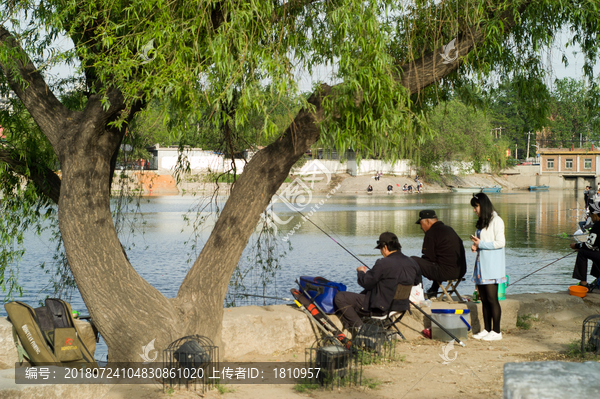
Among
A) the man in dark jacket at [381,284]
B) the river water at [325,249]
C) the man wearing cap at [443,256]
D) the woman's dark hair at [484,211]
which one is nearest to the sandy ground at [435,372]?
the man in dark jacket at [381,284]

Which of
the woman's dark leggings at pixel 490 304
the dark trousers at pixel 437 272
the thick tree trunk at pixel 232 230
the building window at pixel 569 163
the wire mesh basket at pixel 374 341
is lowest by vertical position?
the wire mesh basket at pixel 374 341

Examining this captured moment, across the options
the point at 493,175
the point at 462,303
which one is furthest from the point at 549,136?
the point at 462,303

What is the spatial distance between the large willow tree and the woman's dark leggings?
1.97 meters

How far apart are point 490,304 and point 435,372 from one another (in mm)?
1338

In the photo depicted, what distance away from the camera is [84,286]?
17.7ft

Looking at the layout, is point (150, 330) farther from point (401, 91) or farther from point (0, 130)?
point (0, 130)

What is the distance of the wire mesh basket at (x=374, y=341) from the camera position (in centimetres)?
568

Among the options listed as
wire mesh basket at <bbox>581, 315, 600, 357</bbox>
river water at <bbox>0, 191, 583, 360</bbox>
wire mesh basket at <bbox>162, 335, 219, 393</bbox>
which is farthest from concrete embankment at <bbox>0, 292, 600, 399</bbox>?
river water at <bbox>0, 191, 583, 360</bbox>

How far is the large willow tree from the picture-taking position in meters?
4.90

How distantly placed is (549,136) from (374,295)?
259ft

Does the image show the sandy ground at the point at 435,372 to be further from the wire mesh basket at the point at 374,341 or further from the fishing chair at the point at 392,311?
the fishing chair at the point at 392,311

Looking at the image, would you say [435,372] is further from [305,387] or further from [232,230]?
[232,230]

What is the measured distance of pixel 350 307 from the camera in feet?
19.5

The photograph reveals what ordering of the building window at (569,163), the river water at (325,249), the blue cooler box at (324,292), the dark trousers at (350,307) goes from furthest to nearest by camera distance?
the building window at (569,163) → the river water at (325,249) → the blue cooler box at (324,292) → the dark trousers at (350,307)
